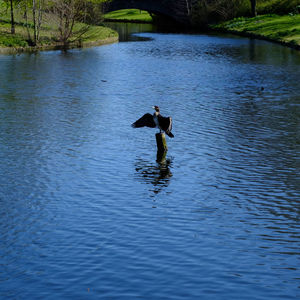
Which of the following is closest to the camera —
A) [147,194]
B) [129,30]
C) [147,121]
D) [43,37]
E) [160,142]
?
[147,194]

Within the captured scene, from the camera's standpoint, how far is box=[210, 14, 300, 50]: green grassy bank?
85.0 metres

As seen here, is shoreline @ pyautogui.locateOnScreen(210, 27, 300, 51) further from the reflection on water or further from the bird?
the bird

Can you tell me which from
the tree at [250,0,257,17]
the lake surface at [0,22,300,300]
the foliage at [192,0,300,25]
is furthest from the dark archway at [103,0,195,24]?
the lake surface at [0,22,300,300]

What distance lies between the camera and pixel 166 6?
14625 centimetres

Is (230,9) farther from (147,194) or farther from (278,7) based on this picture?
(147,194)

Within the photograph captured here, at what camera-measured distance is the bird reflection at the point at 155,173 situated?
25581 mm

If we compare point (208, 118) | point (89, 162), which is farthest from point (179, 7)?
point (89, 162)

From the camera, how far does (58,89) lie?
49.6 metres

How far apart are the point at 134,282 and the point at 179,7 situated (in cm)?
12971

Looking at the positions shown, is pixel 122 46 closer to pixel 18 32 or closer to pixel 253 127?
pixel 18 32

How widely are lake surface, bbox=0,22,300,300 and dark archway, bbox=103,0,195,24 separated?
302 feet

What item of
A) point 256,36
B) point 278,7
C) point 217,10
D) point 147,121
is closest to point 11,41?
point 256,36

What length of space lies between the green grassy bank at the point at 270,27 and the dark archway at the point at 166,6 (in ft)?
51.9

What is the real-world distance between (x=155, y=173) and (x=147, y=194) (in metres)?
2.94
